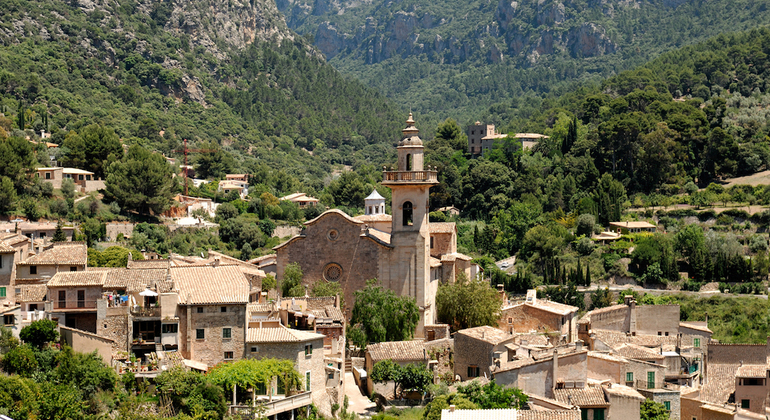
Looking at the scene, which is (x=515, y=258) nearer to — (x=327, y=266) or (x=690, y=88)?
(x=327, y=266)

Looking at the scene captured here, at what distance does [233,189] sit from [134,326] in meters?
64.4

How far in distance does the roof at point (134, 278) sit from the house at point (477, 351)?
1184 centimetres

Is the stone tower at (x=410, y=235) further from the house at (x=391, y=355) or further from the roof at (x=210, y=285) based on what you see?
the roof at (x=210, y=285)

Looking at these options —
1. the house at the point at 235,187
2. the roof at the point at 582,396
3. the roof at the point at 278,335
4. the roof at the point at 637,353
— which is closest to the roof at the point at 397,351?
the roof at the point at 278,335

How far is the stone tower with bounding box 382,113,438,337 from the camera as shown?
44.7 meters

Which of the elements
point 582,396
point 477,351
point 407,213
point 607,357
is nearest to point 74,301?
point 477,351

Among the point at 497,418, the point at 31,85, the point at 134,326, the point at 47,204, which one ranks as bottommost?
the point at 497,418

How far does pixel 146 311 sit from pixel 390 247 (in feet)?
45.9

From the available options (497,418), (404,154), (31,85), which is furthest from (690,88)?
(497,418)

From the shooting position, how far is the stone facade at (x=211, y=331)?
33.9 metres

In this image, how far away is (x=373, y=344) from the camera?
4022 centimetres

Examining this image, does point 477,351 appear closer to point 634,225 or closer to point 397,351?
point 397,351

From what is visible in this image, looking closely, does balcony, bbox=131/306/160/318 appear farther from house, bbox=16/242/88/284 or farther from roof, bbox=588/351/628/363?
roof, bbox=588/351/628/363

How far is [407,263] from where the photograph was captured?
44.8 metres
